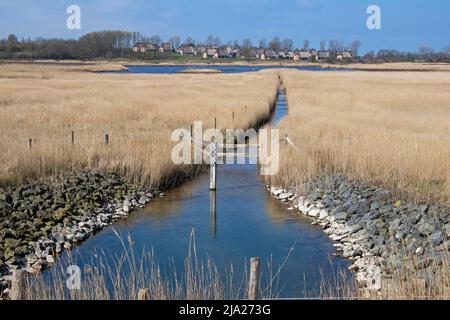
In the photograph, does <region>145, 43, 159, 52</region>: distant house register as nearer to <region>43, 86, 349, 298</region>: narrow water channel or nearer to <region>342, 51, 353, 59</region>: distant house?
<region>342, 51, 353, 59</region>: distant house

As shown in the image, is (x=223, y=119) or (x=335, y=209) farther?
(x=223, y=119)

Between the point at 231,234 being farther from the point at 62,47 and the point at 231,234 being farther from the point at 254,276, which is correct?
the point at 62,47

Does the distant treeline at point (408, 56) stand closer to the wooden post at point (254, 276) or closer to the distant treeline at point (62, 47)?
the distant treeline at point (62, 47)

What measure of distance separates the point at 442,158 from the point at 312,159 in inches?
157

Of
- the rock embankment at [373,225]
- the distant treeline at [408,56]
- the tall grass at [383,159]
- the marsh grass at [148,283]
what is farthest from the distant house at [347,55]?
the marsh grass at [148,283]

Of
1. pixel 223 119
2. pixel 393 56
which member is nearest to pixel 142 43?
pixel 393 56

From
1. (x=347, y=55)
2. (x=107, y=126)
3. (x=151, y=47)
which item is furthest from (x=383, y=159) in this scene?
(x=151, y=47)

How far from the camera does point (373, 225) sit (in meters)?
12.3

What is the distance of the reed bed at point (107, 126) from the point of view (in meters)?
16.5

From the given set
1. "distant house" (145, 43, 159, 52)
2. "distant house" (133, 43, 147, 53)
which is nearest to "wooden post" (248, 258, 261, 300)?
"distant house" (133, 43, 147, 53)

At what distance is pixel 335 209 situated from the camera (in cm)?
1425

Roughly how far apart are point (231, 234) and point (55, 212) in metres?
3.99
